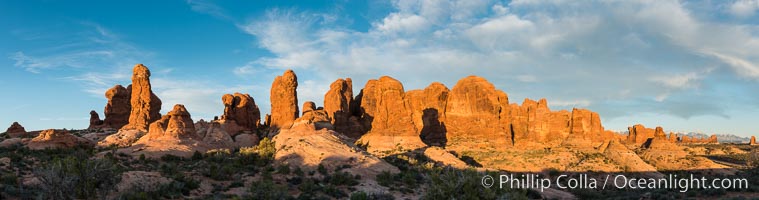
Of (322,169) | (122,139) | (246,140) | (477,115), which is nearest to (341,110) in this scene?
(246,140)

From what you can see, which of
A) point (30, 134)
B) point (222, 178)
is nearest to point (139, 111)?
point (30, 134)

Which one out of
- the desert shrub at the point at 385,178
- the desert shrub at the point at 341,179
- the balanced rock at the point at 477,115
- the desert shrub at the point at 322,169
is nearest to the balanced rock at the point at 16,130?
the desert shrub at the point at 322,169

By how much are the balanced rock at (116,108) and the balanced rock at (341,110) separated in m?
34.6

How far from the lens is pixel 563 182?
5259 centimetres

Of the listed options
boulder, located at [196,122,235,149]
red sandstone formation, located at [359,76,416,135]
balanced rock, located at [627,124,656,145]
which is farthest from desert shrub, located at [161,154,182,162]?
balanced rock, located at [627,124,656,145]

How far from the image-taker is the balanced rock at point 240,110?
71.9 m

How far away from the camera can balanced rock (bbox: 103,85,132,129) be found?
72438 mm

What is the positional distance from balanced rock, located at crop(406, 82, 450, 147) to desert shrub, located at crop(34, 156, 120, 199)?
6342 centimetres

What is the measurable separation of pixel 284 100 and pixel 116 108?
28.4m

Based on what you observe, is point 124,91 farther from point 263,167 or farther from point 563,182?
point 563,182

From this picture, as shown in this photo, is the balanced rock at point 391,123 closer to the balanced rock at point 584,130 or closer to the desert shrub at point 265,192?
the desert shrub at point 265,192

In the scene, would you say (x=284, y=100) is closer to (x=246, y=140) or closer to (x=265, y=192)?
(x=246, y=140)

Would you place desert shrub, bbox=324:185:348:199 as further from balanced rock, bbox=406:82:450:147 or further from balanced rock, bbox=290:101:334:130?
balanced rock, bbox=406:82:450:147

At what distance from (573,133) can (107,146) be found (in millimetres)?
82207
